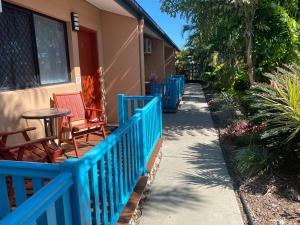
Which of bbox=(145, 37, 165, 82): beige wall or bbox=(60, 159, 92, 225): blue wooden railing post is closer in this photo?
bbox=(60, 159, 92, 225): blue wooden railing post

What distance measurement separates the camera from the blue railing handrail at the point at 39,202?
1.05 meters

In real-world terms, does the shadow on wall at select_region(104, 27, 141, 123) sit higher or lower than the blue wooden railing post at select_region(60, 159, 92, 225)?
higher

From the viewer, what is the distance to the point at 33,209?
1139mm

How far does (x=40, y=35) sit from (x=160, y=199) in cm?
337

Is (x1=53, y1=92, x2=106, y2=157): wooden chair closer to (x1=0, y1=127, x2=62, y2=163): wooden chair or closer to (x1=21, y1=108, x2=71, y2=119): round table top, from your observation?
(x1=21, y1=108, x2=71, y2=119): round table top

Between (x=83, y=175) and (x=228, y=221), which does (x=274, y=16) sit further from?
(x=83, y=175)

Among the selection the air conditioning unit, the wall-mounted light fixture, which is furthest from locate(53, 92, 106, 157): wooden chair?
the air conditioning unit

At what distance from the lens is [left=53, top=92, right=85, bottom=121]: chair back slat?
16.0 ft

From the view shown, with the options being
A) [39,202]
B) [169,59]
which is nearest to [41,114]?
[39,202]

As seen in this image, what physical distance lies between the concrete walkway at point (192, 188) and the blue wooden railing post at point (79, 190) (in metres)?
1.48

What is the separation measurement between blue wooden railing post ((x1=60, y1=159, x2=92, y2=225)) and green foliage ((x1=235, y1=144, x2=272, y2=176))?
2989 millimetres

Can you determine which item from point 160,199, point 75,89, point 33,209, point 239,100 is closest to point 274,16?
point 239,100

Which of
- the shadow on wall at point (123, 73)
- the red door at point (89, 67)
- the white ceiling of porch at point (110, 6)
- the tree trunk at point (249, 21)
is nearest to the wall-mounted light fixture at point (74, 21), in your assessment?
the red door at point (89, 67)

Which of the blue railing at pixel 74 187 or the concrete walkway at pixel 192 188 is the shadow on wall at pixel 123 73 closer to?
the concrete walkway at pixel 192 188
